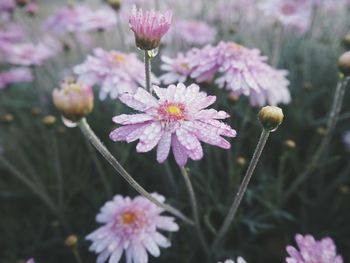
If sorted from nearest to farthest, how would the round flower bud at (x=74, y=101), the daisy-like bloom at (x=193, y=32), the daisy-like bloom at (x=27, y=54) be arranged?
1. the round flower bud at (x=74, y=101)
2. the daisy-like bloom at (x=27, y=54)
3. the daisy-like bloom at (x=193, y=32)

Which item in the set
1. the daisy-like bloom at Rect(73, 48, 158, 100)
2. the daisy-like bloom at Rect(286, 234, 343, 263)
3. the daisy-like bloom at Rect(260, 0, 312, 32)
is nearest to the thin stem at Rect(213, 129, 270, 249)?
the daisy-like bloom at Rect(286, 234, 343, 263)

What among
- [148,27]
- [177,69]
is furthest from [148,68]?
[177,69]

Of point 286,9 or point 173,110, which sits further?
point 286,9

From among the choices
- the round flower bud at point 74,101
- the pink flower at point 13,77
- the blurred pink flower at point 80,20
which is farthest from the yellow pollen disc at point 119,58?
the pink flower at point 13,77

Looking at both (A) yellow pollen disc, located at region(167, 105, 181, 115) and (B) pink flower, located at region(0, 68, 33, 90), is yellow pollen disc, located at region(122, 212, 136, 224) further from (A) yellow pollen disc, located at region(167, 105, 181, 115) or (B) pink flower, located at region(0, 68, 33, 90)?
(B) pink flower, located at region(0, 68, 33, 90)

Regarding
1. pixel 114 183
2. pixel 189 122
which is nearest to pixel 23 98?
pixel 114 183

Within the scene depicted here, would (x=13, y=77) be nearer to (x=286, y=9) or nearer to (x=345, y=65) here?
(x=286, y=9)

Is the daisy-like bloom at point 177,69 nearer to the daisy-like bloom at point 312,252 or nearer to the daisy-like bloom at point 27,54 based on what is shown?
the daisy-like bloom at point 312,252
